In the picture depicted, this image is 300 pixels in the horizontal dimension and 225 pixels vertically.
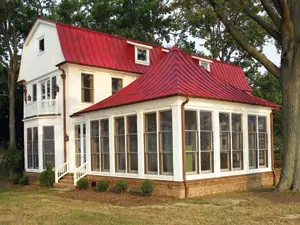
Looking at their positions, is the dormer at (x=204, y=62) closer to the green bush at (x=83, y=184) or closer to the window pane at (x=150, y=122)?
the window pane at (x=150, y=122)

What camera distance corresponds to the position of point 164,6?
35125 millimetres

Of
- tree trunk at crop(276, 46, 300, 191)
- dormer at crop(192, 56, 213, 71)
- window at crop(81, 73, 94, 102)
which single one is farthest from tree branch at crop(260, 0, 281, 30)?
window at crop(81, 73, 94, 102)

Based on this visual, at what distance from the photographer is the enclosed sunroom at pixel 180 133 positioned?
1363cm

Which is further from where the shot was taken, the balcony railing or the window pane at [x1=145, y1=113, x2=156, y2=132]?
the balcony railing

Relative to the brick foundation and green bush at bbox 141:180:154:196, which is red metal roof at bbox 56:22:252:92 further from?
green bush at bbox 141:180:154:196

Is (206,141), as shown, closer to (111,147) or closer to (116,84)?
(111,147)

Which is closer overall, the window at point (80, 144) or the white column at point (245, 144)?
the white column at point (245, 144)

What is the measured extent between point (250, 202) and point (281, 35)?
624 centimetres

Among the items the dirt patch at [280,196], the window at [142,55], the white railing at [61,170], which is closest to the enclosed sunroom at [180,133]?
the white railing at [61,170]

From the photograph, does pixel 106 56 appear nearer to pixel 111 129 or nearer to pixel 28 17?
pixel 111 129

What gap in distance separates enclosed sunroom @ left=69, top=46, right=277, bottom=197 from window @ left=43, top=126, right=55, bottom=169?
2.91m

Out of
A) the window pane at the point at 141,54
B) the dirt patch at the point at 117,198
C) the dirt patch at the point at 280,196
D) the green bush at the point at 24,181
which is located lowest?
the green bush at the point at 24,181

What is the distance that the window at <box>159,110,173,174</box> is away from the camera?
1385 centimetres

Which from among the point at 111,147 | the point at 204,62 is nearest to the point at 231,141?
the point at 111,147
